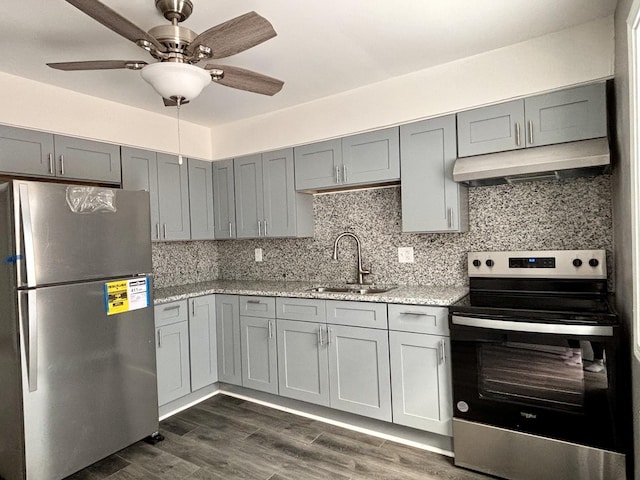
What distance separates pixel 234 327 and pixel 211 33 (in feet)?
7.61

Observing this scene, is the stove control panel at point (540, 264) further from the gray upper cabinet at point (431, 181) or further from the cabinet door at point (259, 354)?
the cabinet door at point (259, 354)

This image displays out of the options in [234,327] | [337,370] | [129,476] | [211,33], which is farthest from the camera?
[234,327]

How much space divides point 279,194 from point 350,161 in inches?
28.9

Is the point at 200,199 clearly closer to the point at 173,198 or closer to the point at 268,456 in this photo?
the point at 173,198

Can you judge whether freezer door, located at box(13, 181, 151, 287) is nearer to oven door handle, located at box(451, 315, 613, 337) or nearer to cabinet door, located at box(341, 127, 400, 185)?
cabinet door, located at box(341, 127, 400, 185)

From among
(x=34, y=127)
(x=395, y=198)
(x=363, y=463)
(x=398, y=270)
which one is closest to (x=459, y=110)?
(x=395, y=198)

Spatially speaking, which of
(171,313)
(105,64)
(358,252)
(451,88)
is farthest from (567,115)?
(171,313)

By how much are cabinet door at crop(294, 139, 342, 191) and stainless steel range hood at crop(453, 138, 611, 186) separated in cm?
94

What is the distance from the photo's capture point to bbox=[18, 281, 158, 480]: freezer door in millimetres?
1968

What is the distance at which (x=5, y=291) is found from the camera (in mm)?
2004

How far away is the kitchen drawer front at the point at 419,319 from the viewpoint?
225 centimetres

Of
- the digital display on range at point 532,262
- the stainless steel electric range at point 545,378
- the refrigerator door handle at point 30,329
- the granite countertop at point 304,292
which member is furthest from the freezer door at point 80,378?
the digital display on range at point 532,262

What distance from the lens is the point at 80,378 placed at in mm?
2154

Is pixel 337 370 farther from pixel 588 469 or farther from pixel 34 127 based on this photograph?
pixel 34 127
